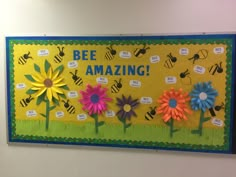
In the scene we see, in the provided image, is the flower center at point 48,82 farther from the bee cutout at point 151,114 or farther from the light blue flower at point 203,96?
the light blue flower at point 203,96

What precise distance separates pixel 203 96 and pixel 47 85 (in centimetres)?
116

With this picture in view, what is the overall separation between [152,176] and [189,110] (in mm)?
559

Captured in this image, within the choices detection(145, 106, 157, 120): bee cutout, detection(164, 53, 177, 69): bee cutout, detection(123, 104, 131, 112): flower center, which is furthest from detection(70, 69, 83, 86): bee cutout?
detection(164, 53, 177, 69): bee cutout

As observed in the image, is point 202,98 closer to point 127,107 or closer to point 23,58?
point 127,107

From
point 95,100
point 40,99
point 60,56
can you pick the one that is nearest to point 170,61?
point 95,100

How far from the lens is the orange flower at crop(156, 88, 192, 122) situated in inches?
80.5

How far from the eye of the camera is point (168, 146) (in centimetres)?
210

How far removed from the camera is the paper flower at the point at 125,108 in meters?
2.12

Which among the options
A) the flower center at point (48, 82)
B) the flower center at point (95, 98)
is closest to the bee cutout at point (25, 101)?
the flower center at point (48, 82)

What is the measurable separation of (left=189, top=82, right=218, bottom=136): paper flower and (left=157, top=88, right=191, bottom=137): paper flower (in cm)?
5

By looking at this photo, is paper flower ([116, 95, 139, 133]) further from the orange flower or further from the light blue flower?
the light blue flower
